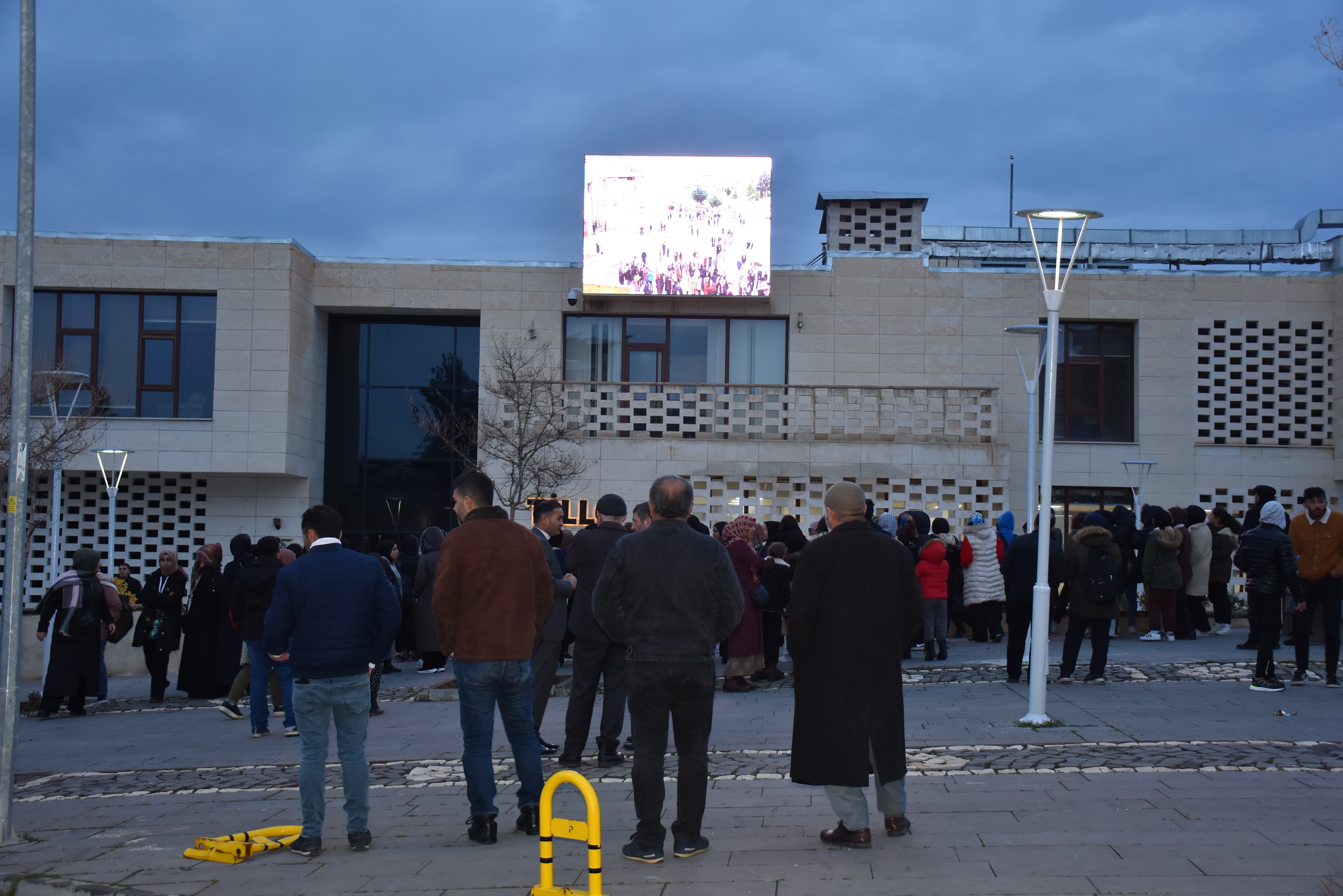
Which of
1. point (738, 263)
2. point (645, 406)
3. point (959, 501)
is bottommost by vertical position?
point (959, 501)

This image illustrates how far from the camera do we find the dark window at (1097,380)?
83.9 feet

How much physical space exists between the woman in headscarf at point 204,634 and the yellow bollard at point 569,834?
9.02 meters

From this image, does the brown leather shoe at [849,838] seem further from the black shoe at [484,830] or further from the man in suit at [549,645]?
the man in suit at [549,645]

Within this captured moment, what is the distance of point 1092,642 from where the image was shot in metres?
12.0

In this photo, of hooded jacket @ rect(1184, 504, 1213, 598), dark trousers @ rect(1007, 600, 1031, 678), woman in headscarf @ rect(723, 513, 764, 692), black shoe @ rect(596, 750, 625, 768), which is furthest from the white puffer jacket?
black shoe @ rect(596, 750, 625, 768)

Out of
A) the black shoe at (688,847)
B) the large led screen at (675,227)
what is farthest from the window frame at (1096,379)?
the black shoe at (688,847)

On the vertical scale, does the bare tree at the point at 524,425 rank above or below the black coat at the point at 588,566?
above

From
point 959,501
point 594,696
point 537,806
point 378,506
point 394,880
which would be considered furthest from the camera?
point 378,506

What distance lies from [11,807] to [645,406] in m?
18.1

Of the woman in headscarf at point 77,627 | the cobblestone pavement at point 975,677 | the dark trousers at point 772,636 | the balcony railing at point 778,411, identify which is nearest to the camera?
the cobblestone pavement at point 975,677

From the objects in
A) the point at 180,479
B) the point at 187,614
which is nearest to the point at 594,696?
the point at 187,614

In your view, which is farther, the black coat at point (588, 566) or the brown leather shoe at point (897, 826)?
the black coat at point (588, 566)

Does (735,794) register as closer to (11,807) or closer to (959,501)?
(11,807)

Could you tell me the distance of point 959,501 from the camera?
23.9 m
